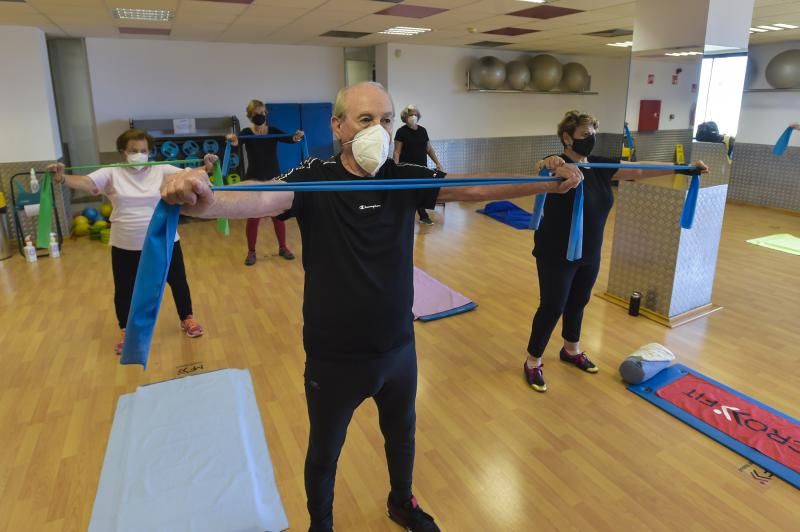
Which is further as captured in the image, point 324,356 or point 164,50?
point 164,50

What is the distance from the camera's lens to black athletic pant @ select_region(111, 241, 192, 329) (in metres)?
3.24

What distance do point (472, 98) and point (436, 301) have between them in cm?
608

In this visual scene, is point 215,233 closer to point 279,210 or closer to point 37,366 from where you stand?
point 37,366

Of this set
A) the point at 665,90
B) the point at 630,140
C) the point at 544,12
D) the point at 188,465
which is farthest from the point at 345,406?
the point at 544,12

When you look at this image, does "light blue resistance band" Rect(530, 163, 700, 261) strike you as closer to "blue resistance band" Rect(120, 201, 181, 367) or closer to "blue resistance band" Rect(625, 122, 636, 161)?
"blue resistance band" Rect(625, 122, 636, 161)

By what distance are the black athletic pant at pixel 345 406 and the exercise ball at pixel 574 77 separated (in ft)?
31.1

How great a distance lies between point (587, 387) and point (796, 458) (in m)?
1.02

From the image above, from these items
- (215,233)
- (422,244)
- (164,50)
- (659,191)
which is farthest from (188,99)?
(659,191)

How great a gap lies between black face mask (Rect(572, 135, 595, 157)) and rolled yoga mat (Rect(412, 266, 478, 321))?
1860mm

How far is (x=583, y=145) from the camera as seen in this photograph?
266cm

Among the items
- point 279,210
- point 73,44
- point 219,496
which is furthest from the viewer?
point 73,44

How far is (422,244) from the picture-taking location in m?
6.25

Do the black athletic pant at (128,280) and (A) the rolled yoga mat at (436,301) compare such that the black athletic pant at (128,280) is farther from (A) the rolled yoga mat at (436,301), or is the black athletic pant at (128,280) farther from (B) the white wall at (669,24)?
(B) the white wall at (669,24)

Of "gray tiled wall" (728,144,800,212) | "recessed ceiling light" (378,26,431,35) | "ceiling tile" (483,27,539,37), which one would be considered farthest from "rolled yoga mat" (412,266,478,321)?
"gray tiled wall" (728,144,800,212)
